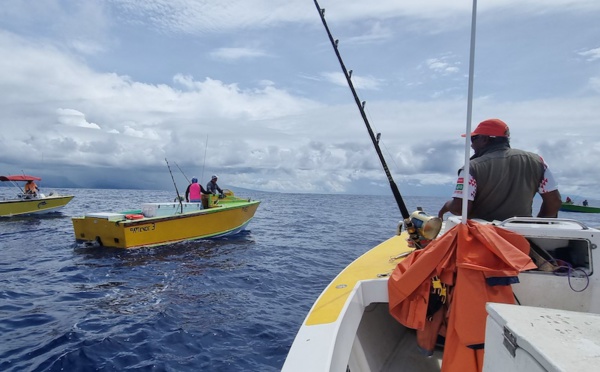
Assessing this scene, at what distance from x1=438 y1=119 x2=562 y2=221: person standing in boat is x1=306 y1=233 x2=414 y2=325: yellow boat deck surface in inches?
36.2

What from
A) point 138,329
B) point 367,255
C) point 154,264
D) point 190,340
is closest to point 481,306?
point 367,255

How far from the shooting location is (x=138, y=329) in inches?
216

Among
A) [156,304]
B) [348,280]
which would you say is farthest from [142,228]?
[348,280]

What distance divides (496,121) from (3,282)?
399 inches

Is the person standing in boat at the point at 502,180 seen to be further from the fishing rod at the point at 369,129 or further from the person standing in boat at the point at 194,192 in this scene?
the person standing in boat at the point at 194,192

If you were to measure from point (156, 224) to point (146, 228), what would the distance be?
0.33 meters

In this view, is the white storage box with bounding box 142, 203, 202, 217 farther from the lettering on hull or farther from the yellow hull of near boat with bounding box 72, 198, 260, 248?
the lettering on hull

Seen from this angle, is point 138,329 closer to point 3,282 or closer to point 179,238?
point 3,282

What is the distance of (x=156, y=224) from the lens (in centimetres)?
1146

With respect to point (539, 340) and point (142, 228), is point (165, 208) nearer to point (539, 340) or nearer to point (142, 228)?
point (142, 228)

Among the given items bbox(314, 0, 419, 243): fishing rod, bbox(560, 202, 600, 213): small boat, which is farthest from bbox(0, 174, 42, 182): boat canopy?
bbox(560, 202, 600, 213): small boat

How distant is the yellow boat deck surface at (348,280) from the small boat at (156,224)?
29.3 feet

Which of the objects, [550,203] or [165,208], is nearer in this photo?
[550,203]

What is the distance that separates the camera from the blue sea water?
4.71 m
